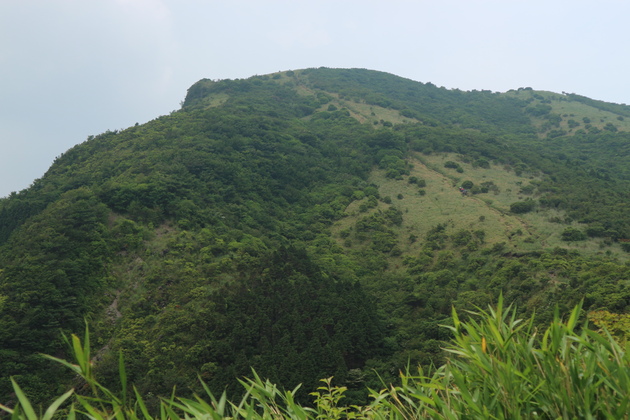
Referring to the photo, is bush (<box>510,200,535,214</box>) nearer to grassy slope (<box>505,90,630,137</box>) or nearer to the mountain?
the mountain

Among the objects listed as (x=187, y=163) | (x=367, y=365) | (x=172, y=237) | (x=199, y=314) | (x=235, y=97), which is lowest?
(x=367, y=365)

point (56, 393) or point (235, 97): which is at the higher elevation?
point (235, 97)

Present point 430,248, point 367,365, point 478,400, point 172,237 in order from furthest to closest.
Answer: point 430,248, point 172,237, point 367,365, point 478,400

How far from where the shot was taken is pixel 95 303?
27047 mm

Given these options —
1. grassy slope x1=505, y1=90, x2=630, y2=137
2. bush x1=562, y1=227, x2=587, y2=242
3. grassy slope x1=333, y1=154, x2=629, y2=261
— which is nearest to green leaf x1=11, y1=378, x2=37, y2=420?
grassy slope x1=333, y1=154, x2=629, y2=261

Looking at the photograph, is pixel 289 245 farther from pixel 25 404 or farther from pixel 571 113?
pixel 571 113

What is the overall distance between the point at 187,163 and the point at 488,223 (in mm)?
28136

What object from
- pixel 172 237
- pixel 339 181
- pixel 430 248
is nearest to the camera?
pixel 172 237

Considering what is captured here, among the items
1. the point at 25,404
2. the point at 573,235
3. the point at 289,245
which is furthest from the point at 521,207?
the point at 25,404

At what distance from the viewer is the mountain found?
23016 millimetres

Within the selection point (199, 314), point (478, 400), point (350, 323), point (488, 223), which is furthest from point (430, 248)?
point (478, 400)

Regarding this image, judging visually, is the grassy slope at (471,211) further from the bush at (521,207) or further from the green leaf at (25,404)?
the green leaf at (25,404)

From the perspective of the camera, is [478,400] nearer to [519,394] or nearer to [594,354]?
[519,394]

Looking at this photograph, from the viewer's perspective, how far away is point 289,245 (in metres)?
39.6
